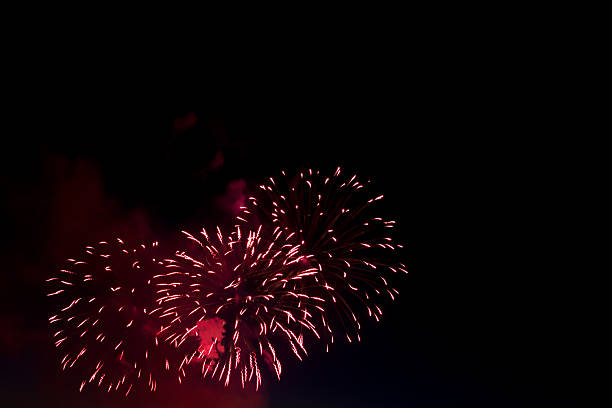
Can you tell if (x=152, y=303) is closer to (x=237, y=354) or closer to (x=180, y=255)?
(x=180, y=255)

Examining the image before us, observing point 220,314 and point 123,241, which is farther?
point 123,241

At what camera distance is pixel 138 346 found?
9.40 meters

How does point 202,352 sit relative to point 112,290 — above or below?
below

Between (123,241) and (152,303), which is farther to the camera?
(123,241)

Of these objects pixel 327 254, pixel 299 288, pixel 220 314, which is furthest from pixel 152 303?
pixel 327 254

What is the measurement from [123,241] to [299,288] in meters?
4.59

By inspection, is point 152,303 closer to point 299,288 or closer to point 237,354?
point 237,354

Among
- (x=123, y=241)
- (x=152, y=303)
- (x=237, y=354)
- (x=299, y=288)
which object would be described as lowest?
(x=237, y=354)

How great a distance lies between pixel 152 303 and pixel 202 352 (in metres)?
1.65

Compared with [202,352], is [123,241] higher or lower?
higher

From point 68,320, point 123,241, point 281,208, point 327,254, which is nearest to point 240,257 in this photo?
point 281,208

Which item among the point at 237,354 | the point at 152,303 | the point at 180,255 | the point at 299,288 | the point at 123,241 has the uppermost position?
the point at 123,241

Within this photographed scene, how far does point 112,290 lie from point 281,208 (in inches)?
174

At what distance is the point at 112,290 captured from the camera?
9023 mm
